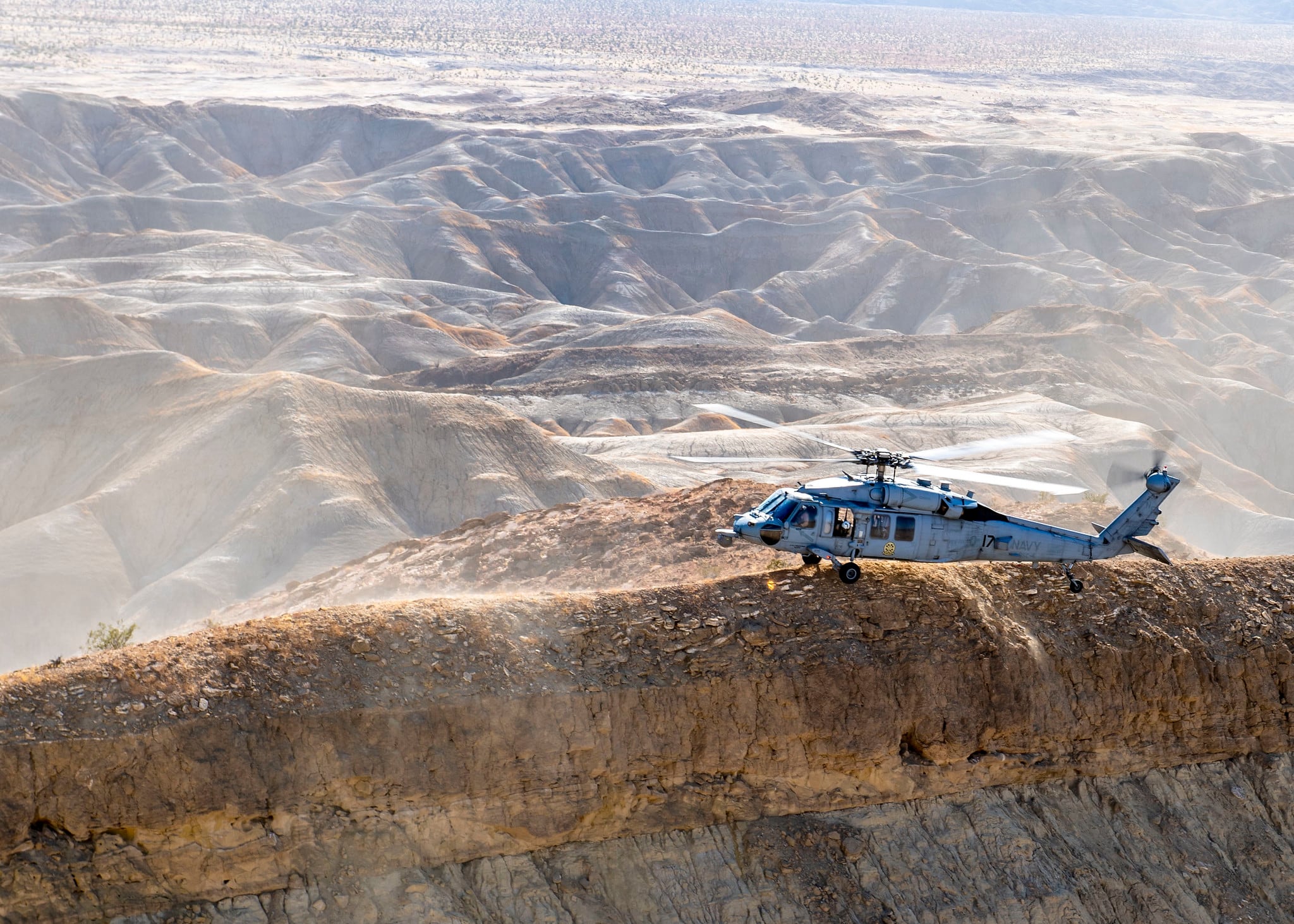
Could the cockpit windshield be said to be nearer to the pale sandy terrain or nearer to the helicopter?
the helicopter

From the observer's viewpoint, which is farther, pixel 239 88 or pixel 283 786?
pixel 239 88

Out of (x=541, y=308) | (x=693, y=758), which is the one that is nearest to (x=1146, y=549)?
(x=693, y=758)

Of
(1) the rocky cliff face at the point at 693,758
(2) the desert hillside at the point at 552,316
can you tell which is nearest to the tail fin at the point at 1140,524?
(1) the rocky cliff face at the point at 693,758

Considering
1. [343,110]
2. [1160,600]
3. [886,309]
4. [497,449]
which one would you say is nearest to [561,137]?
[343,110]

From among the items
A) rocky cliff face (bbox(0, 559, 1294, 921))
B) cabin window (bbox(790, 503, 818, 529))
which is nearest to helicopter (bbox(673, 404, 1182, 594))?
cabin window (bbox(790, 503, 818, 529))

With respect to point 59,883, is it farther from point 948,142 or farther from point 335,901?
point 948,142
